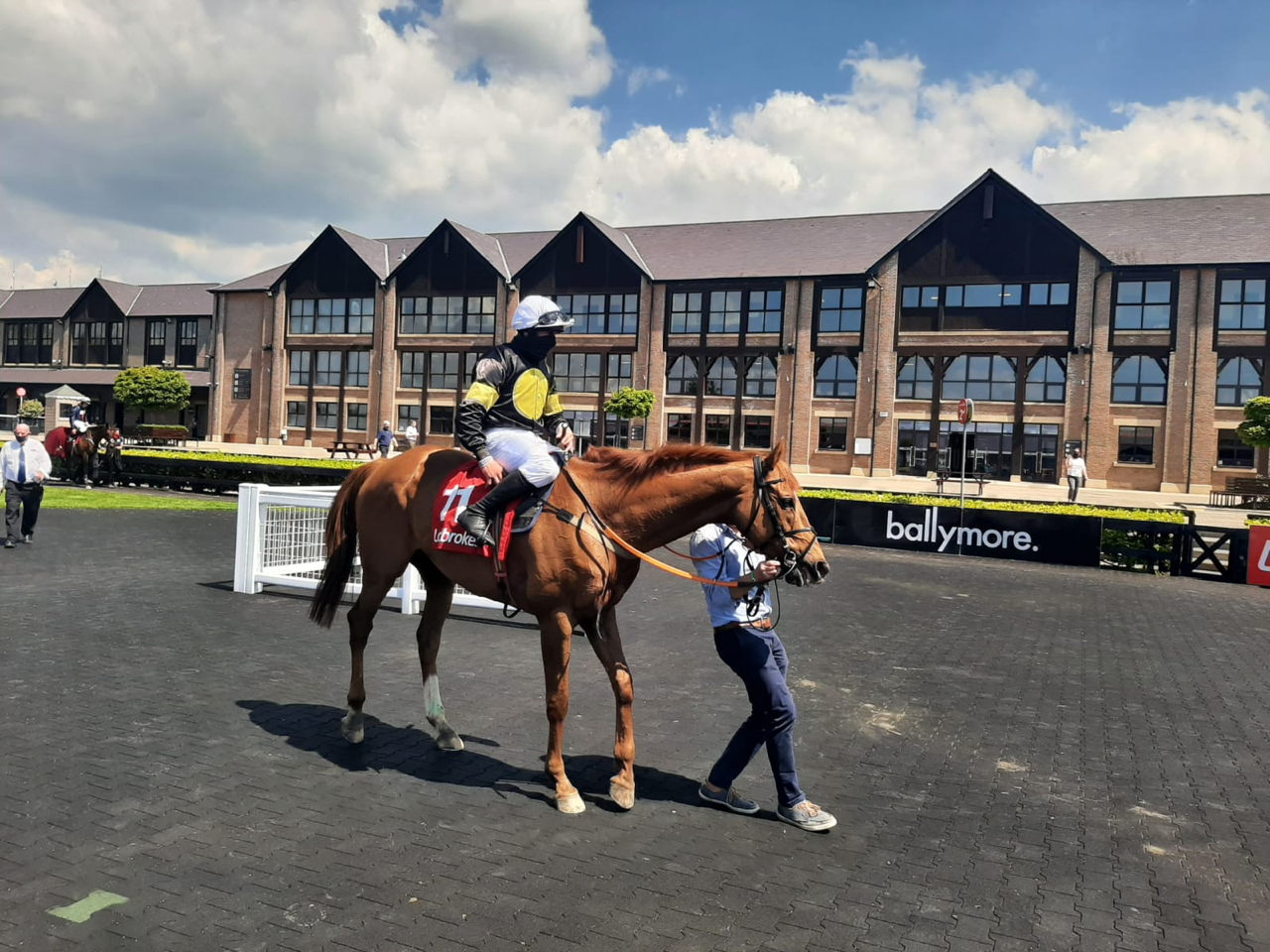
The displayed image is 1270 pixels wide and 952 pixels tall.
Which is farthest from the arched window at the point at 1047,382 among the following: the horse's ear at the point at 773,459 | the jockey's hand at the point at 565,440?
the horse's ear at the point at 773,459

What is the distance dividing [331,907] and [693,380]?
43.9 metres

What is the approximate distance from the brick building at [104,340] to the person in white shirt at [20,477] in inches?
1917

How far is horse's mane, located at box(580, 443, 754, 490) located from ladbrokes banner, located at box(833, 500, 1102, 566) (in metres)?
14.6

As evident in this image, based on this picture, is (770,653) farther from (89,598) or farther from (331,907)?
(89,598)

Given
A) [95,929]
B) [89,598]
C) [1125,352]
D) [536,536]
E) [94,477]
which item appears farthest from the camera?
[1125,352]

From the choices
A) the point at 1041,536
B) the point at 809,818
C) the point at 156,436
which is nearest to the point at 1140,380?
the point at 1041,536

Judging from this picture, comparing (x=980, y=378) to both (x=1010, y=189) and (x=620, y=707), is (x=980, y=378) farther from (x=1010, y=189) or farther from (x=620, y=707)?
(x=620, y=707)

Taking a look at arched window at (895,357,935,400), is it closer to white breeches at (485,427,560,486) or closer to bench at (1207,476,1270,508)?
bench at (1207,476,1270,508)

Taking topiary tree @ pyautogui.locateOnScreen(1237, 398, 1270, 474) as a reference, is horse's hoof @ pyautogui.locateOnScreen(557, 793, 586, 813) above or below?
below

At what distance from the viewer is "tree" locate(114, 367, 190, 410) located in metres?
53.3

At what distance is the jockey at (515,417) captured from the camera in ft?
18.1

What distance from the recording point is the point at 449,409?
5162cm

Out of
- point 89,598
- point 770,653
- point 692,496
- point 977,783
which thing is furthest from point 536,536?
point 89,598

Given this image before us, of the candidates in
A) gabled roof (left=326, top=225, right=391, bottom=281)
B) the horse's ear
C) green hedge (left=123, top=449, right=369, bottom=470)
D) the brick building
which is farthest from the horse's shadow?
the brick building
